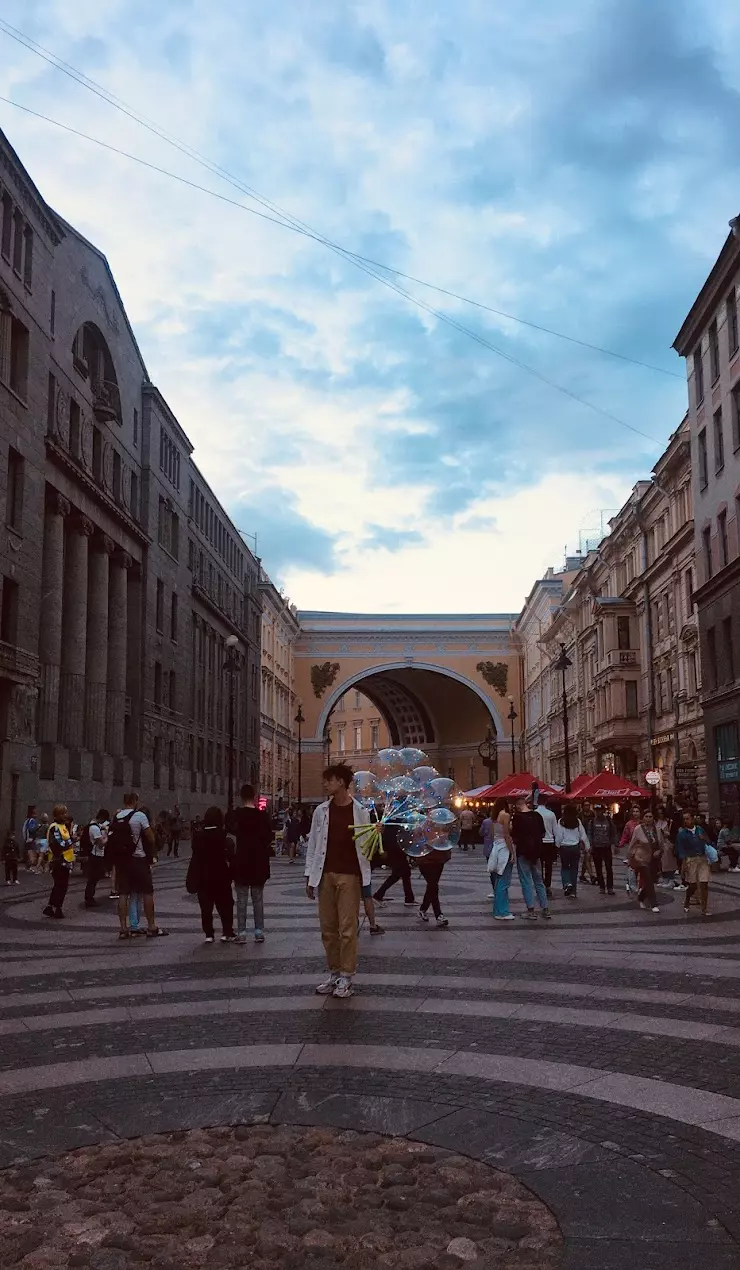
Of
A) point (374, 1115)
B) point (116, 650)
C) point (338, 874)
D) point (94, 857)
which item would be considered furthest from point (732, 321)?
point (374, 1115)

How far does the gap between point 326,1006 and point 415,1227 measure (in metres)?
4.69

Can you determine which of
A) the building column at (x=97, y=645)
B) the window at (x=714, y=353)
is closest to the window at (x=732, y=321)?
the window at (x=714, y=353)

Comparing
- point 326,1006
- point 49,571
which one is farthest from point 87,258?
point 326,1006

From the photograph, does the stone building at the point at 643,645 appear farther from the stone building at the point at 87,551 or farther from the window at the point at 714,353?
the stone building at the point at 87,551

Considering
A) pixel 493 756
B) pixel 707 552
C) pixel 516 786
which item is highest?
pixel 707 552

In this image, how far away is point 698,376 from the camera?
40125mm

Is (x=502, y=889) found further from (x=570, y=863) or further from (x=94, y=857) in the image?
(x=94, y=857)

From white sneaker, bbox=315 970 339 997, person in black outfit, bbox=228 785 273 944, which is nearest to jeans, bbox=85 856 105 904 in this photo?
person in black outfit, bbox=228 785 273 944

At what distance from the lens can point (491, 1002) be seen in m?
9.00

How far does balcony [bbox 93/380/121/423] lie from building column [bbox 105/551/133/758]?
548 cm

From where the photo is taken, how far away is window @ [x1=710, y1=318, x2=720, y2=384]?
37.8 m

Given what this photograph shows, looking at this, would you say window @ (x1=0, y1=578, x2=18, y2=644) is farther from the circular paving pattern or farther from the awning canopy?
the circular paving pattern

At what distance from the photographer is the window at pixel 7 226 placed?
30.9 meters

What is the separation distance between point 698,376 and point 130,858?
108 ft
